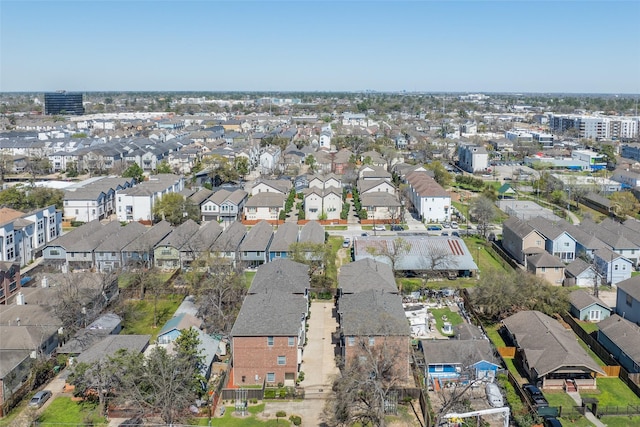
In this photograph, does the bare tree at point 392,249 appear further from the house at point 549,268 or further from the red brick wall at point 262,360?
the red brick wall at point 262,360

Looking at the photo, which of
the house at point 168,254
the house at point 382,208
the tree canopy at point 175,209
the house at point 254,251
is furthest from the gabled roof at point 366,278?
the tree canopy at point 175,209

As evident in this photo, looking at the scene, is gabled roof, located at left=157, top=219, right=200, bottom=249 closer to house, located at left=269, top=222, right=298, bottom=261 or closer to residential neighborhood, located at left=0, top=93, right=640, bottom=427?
residential neighborhood, located at left=0, top=93, right=640, bottom=427

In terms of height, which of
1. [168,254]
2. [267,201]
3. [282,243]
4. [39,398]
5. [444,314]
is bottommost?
[39,398]

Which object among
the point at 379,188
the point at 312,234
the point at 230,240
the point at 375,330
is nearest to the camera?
the point at 375,330

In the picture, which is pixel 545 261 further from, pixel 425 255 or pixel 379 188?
pixel 379 188

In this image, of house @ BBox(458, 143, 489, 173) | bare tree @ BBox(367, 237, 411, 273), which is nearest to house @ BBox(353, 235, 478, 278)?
bare tree @ BBox(367, 237, 411, 273)

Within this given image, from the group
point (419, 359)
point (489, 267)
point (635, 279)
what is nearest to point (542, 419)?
point (419, 359)

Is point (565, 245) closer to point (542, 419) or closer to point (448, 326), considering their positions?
point (448, 326)

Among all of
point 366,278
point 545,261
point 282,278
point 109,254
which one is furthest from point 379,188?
point 282,278
